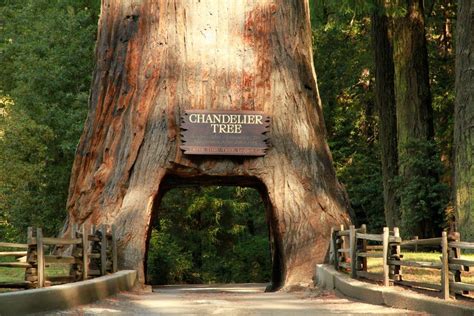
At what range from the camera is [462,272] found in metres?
13.1

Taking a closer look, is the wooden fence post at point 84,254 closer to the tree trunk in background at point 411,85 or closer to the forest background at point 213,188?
the forest background at point 213,188

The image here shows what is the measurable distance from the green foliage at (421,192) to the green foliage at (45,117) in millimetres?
11652

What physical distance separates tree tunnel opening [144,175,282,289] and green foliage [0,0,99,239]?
5674 millimetres

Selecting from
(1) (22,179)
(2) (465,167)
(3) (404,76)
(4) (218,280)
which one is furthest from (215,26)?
(4) (218,280)

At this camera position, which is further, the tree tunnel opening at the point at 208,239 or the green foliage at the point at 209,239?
the green foliage at the point at 209,239

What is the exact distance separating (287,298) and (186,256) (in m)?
23.4

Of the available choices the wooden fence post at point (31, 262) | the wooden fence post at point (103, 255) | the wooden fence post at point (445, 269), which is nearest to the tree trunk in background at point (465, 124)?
the wooden fence post at point (103, 255)

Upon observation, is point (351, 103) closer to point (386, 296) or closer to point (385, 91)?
point (385, 91)

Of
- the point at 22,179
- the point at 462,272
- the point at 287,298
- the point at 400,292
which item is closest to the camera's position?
the point at 462,272

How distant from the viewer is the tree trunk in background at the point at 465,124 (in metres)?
22.3

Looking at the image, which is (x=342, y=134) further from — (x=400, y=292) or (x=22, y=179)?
(x=400, y=292)

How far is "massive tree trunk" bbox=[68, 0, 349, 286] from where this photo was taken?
72.3 ft

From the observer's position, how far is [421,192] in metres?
28.5

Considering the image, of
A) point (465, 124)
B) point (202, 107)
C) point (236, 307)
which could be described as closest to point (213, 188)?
point (202, 107)
